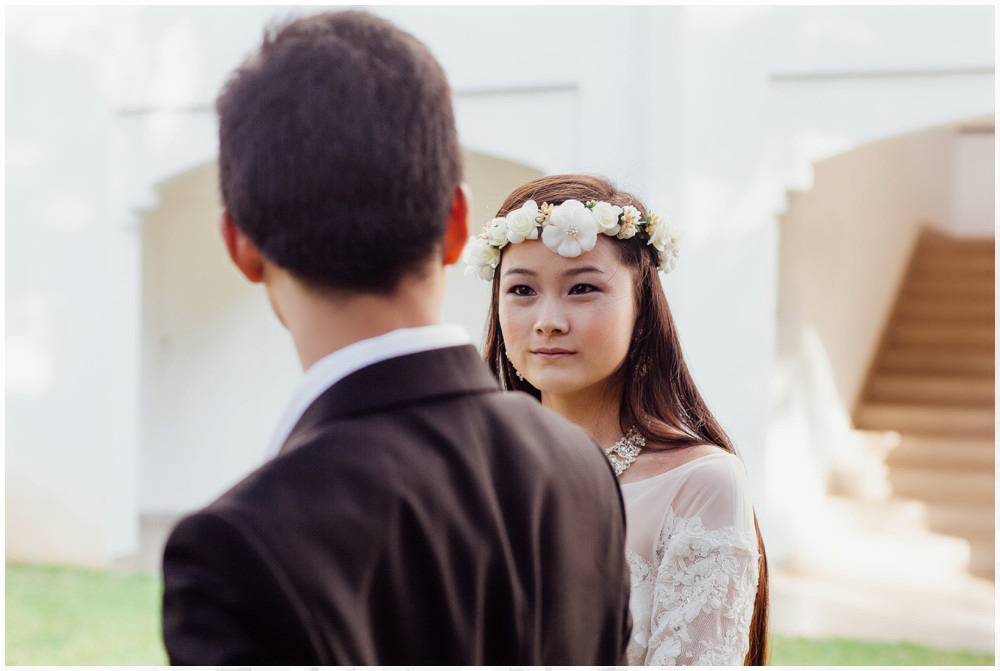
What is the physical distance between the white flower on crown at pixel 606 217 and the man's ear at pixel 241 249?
1174mm

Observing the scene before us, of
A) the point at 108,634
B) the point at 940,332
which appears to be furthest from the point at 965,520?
the point at 108,634

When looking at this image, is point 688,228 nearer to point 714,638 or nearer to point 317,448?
point 714,638

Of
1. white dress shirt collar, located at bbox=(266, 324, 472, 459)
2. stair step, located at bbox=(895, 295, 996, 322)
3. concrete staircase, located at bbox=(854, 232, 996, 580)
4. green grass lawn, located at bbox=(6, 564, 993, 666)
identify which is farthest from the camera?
stair step, located at bbox=(895, 295, 996, 322)

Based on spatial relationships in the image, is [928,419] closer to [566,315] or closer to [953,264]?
[953,264]

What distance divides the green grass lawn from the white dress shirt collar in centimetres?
492

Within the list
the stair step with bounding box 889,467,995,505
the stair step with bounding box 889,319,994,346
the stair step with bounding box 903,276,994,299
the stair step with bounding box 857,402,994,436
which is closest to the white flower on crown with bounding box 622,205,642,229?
the stair step with bounding box 889,467,995,505

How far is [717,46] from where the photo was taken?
22.1 ft

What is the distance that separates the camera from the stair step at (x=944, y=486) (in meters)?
8.25

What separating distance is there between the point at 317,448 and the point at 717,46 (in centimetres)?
626

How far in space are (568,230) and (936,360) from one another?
9.25 metres

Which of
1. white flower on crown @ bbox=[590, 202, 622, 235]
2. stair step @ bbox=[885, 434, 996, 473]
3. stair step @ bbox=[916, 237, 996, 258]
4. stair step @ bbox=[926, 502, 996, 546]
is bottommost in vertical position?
stair step @ bbox=[926, 502, 996, 546]

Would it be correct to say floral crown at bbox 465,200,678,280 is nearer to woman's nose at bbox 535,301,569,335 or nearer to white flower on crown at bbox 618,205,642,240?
white flower on crown at bbox 618,205,642,240

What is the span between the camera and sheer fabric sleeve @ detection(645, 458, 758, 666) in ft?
5.90

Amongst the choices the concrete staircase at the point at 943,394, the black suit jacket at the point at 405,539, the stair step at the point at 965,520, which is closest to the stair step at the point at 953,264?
the concrete staircase at the point at 943,394
